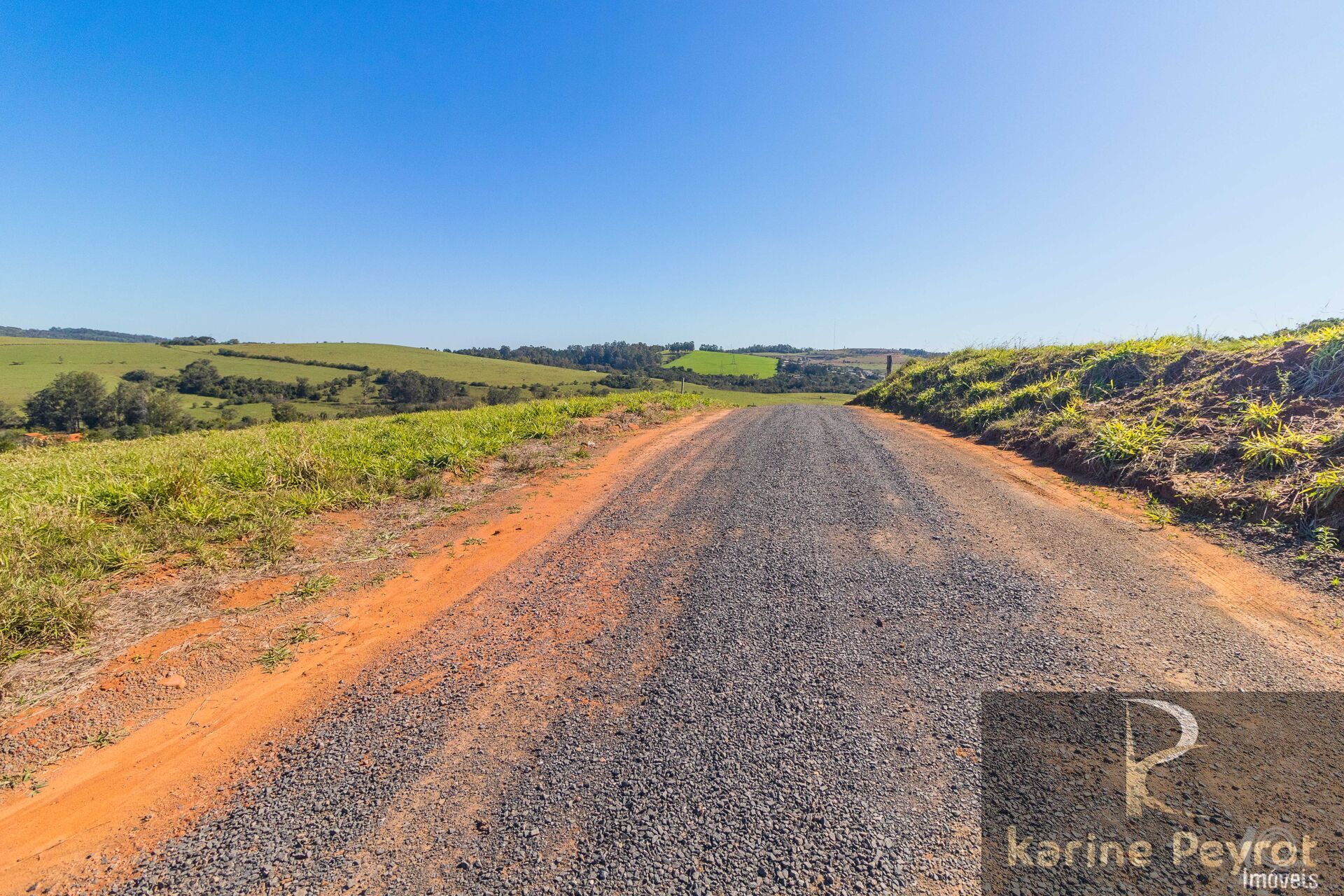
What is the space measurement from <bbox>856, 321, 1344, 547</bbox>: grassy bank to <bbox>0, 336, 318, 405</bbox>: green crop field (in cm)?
6757

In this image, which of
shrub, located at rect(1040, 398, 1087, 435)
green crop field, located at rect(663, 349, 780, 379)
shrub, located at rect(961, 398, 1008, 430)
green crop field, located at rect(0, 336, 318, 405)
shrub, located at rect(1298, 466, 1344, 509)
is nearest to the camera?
shrub, located at rect(1298, 466, 1344, 509)

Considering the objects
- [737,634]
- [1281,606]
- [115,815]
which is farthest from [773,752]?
[1281,606]

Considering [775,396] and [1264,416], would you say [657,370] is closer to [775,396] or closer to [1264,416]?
[775,396]

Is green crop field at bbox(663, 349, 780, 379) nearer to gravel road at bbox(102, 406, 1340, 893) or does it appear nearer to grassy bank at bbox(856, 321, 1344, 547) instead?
grassy bank at bbox(856, 321, 1344, 547)

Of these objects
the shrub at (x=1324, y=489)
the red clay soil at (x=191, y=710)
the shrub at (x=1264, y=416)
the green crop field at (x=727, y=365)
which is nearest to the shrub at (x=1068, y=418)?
the shrub at (x=1264, y=416)

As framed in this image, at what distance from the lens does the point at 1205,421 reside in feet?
23.7

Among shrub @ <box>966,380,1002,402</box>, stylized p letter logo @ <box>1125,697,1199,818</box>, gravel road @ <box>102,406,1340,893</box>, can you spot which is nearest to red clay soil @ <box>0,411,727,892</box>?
gravel road @ <box>102,406,1340,893</box>

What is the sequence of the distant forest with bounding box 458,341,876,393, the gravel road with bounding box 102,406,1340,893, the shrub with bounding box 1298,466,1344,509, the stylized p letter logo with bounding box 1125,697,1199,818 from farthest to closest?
the distant forest with bounding box 458,341,876,393 < the shrub with bounding box 1298,466,1344,509 < the stylized p letter logo with bounding box 1125,697,1199,818 < the gravel road with bounding box 102,406,1340,893

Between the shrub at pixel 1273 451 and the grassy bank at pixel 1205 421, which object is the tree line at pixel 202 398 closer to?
the grassy bank at pixel 1205 421

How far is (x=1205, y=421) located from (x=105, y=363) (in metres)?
90.9

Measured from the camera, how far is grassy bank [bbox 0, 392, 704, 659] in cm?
362

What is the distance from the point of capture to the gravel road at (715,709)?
6.30 ft

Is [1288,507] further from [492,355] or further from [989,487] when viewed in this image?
[492,355]

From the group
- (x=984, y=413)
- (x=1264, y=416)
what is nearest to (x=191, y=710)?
(x=1264, y=416)
